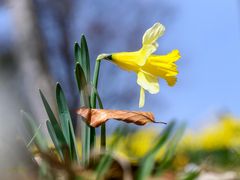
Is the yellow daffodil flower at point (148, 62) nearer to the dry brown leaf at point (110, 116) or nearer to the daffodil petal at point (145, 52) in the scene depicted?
the daffodil petal at point (145, 52)

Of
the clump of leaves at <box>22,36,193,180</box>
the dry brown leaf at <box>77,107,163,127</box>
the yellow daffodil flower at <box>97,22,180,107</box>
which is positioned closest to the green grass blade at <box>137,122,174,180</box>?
the clump of leaves at <box>22,36,193,180</box>

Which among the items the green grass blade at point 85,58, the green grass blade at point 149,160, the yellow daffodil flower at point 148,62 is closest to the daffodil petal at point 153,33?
the yellow daffodil flower at point 148,62

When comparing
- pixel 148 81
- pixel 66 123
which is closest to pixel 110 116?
pixel 66 123

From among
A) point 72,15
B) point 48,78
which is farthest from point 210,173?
point 72,15

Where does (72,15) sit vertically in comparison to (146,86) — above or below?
above

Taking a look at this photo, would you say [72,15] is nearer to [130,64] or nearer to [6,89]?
[6,89]

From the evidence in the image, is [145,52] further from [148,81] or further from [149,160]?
[149,160]

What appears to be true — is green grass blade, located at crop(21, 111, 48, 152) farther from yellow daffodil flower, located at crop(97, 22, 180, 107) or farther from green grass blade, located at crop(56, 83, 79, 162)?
yellow daffodil flower, located at crop(97, 22, 180, 107)
